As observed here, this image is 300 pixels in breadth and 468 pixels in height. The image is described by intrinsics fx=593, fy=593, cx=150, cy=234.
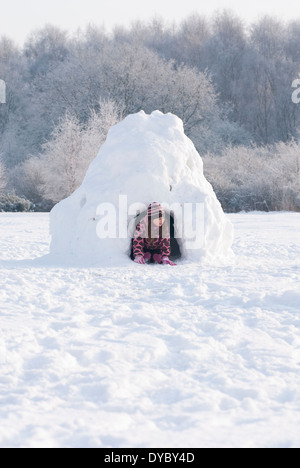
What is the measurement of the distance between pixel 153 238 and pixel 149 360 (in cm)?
402

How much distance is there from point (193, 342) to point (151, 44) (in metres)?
43.7

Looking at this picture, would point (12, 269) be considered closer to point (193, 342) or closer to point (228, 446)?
point (193, 342)

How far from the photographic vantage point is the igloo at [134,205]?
24.7 feet

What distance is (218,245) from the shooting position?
791 cm

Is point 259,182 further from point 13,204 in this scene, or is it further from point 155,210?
point 155,210

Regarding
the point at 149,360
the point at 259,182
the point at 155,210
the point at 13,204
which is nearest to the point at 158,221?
the point at 155,210

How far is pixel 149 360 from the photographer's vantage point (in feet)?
11.8

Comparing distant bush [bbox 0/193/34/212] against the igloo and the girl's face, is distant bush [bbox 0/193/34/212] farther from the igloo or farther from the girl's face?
the girl's face

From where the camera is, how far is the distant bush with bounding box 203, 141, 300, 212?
2053cm

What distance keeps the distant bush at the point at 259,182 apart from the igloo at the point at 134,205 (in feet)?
41.0

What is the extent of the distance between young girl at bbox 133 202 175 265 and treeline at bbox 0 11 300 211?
48.5ft

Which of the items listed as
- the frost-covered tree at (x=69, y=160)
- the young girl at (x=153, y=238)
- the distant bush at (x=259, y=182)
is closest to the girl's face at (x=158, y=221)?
the young girl at (x=153, y=238)

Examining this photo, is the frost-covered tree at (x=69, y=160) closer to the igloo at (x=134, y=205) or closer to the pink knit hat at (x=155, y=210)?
the igloo at (x=134, y=205)
